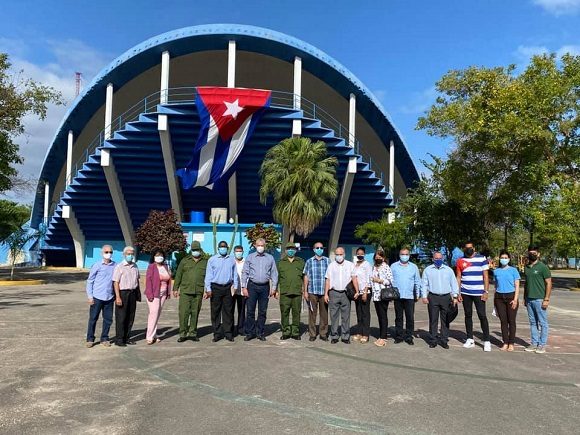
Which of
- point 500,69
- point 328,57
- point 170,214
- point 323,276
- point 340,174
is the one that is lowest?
point 323,276

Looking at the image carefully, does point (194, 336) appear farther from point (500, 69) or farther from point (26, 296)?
point (500, 69)

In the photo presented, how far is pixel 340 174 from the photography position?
1251 inches

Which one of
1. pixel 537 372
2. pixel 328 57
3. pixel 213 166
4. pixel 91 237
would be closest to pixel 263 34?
pixel 328 57

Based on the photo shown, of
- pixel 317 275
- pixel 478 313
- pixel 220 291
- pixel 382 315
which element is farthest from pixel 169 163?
pixel 478 313

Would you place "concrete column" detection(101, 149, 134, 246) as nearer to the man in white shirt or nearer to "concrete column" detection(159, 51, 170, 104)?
"concrete column" detection(159, 51, 170, 104)

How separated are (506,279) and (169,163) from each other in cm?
2437

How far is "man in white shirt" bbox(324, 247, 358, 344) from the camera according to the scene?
8492 millimetres

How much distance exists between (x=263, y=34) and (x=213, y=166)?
8748mm

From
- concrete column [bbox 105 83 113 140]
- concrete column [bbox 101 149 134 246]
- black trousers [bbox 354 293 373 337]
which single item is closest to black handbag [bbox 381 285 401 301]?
black trousers [bbox 354 293 373 337]

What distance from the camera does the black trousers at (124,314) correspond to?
26.1ft

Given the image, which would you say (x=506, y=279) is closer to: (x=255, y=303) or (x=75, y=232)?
(x=255, y=303)

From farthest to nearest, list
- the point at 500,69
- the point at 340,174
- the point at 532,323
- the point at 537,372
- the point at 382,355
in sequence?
the point at 340,174 < the point at 500,69 < the point at 532,323 < the point at 382,355 < the point at 537,372

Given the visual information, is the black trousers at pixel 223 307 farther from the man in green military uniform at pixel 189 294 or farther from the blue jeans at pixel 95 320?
the blue jeans at pixel 95 320

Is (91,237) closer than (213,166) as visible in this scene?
No
